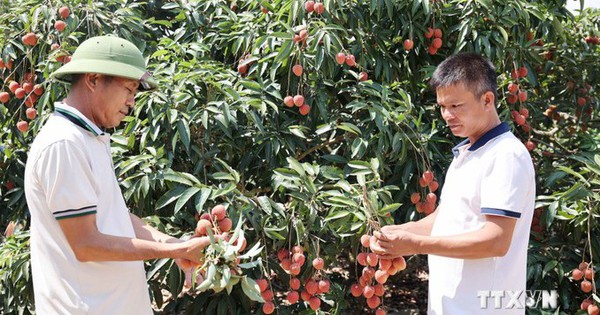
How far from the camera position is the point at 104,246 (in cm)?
160

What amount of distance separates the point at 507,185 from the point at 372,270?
34.5 inches

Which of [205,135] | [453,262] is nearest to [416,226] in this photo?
[453,262]

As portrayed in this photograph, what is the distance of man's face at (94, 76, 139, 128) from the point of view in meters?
1.70

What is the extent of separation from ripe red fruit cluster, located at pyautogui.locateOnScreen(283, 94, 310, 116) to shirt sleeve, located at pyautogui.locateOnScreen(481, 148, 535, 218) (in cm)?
127

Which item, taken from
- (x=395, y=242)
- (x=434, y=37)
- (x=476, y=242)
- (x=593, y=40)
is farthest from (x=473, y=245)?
(x=593, y=40)

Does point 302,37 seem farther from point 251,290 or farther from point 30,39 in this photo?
point 251,290

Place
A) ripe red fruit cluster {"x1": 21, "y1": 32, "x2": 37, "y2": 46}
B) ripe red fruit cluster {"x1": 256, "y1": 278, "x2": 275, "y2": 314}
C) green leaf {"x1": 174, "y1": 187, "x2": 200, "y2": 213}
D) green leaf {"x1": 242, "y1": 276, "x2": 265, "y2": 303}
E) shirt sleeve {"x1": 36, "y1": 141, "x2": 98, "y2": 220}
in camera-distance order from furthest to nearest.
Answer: ripe red fruit cluster {"x1": 21, "y1": 32, "x2": 37, "y2": 46} → ripe red fruit cluster {"x1": 256, "y1": 278, "x2": 275, "y2": 314} → green leaf {"x1": 174, "y1": 187, "x2": 200, "y2": 213} → green leaf {"x1": 242, "y1": 276, "x2": 265, "y2": 303} → shirt sleeve {"x1": 36, "y1": 141, "x2": 98, "y2": 220}

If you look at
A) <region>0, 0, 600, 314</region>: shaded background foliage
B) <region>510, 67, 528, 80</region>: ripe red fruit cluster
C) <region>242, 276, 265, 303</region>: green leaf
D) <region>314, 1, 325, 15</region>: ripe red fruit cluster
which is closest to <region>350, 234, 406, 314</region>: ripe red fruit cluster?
<region>0, 0, 600, 314</region>: shaded background foliage

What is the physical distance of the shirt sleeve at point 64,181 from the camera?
1.56m

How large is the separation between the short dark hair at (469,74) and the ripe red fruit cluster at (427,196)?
89 cm

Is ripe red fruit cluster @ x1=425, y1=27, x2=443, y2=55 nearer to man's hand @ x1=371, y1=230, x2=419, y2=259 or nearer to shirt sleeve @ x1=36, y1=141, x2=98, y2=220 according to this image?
man's hand @ x1=371, y1=230, x2=419, y2=259

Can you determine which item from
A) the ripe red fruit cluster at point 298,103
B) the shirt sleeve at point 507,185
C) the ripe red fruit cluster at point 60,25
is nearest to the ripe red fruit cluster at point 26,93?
the ripe red fruit cluster at point 60,25

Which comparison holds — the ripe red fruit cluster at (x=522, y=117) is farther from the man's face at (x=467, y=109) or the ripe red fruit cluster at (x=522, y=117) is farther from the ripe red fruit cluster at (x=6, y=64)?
the ripe red fruit cluster at (x=6, y=64)

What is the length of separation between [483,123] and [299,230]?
89 centimetres
